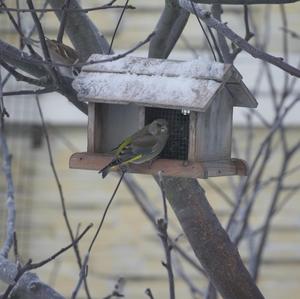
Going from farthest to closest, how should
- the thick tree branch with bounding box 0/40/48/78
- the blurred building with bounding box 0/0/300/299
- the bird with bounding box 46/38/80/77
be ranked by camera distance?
the blurred building with bounding box 0/0/300/299, the bird with bounding box 46/38/80/77, the thick tree branch with bounding box 0/40/48/78

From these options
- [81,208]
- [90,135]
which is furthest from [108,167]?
[81,208]

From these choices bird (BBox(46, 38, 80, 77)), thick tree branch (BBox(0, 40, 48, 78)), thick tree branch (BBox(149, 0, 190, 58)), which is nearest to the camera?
thick tree branch (BBox(0, 40, 48, 78))

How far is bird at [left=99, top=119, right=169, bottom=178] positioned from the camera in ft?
9.87

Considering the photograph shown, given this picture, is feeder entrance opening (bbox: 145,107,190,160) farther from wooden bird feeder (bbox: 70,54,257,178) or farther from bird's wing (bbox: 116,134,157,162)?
bird's wing (bbox: 116,134,157,162)

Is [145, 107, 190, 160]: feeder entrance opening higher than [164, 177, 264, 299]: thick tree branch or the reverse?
higher

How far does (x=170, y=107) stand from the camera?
2.95 meters

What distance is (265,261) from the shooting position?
23.9 ft

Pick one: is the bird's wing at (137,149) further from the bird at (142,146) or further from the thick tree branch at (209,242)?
the thick tree branch at (209,242)

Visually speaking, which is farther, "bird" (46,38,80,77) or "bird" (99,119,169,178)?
"bird" (46,38,80,77)

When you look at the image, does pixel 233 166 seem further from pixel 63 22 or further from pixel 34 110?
pixel 34 110

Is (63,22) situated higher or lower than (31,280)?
higher

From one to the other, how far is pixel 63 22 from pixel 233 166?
0.70 m

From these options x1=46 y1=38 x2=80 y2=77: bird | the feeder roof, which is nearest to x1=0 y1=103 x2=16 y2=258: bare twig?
the feeder roof

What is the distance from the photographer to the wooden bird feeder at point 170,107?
296cm
